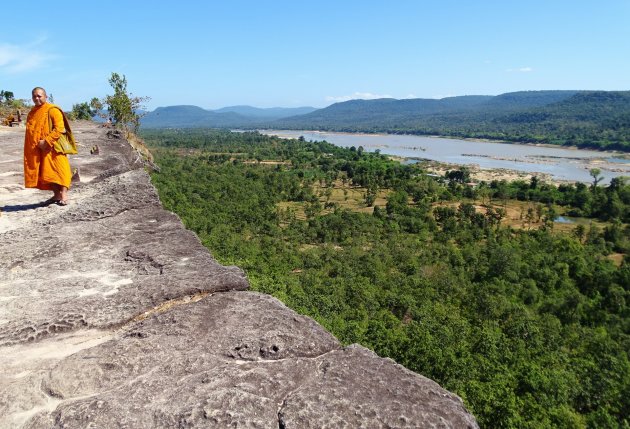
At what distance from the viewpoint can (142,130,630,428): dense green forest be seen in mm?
18031

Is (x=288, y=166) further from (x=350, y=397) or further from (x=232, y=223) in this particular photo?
(x=350, y=397)

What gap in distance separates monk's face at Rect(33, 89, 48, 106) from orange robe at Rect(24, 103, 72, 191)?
1.8 inches

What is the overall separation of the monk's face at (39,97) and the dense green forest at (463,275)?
15.4 meters

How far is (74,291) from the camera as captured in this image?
2.79m

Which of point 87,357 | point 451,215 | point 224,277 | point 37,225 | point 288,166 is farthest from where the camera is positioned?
point 288,166

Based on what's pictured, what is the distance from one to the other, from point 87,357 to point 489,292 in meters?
30.7

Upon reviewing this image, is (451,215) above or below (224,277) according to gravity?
below

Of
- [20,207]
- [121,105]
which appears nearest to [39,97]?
[20,207]

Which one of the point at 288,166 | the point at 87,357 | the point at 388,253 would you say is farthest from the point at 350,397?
the point at 288,166

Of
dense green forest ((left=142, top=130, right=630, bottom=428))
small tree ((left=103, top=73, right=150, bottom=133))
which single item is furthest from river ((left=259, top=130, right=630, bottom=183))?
small tree ((left=103, top=73, right=150, bottom=133))

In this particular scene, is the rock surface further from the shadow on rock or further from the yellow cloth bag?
the yellow cloth bag

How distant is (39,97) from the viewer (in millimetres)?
4582

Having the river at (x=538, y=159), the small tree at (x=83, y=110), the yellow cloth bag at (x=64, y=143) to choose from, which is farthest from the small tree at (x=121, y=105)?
the river at (x=538, y=159)

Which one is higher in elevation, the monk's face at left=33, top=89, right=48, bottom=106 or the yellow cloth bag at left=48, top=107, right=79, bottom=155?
the monk's face at left=33, top=89, right=48, bottom=106
